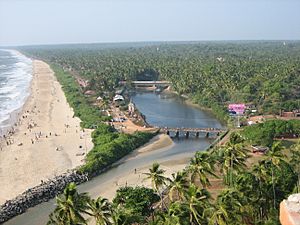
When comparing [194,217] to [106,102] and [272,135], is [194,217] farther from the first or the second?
[106,102]

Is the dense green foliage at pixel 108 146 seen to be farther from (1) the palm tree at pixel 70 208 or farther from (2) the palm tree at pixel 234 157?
(1) the palm tree at pixel 70 208

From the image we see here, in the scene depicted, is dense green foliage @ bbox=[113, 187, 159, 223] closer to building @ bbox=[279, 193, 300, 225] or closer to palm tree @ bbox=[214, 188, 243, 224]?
palm tree @ bbox=[214, 188, 243, 224]

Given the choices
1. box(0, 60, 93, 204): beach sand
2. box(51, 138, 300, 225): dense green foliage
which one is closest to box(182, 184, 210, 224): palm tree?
box(51, 138, 300, 225): dense green foliage

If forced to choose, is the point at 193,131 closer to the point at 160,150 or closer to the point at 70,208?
the point at 160,150

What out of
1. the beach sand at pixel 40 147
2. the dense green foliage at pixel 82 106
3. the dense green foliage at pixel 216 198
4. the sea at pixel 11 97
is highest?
the dense green foliage at pixel 216 198

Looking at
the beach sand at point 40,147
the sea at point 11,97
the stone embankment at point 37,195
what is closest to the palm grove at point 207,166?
the stone embankment at point 37,195

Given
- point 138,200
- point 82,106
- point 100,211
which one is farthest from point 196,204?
point 82,106
